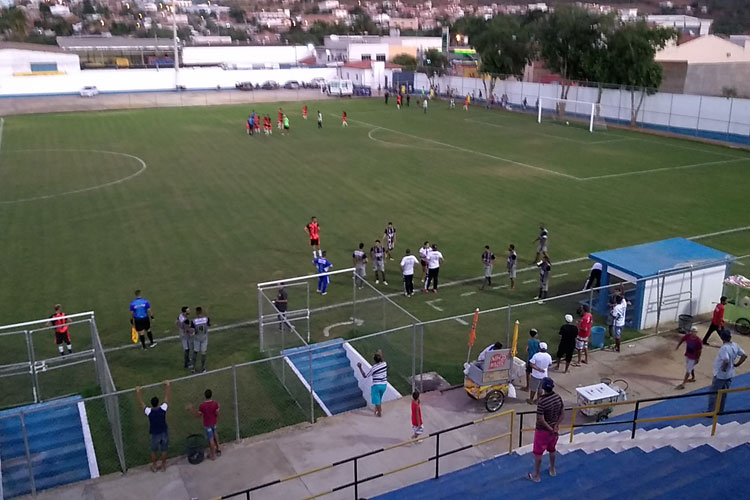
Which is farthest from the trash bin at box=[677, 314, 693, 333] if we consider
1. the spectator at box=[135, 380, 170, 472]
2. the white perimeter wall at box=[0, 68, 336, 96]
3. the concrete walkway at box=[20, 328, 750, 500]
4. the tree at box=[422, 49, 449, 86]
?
the white perimeter wall at box=[0, 68, 336, 96]

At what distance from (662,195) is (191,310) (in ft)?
76.9

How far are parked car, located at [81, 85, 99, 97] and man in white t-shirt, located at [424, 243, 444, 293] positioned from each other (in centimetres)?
7021

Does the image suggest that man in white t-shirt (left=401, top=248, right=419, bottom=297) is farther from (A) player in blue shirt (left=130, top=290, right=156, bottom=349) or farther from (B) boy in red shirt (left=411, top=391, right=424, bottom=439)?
(B) boy in red shirt (left=411, top=391, right=424, bottom=439)

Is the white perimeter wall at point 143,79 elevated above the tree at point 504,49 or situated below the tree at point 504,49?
below

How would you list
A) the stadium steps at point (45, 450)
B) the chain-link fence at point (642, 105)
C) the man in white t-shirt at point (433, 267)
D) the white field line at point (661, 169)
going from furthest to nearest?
the chain-link fence at point (642, 105) < the white field line at point (661, 169) < the man in white t-shirt at point (433, 267) < the stadium steps at point (45, 450)

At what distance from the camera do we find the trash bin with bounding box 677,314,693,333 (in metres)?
17.6

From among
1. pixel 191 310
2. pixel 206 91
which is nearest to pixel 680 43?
pixel 206 91

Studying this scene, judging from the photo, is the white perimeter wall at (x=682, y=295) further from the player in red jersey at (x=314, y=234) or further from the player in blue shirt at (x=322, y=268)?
the player in red jersey at (x=314, y=234)

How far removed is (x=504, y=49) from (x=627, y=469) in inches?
2559

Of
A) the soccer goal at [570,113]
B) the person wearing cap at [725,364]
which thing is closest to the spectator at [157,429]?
the person wearing cap at [725,364]

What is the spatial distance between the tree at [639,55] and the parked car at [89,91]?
56922 mm

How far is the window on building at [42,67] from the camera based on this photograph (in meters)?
80.9

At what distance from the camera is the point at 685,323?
17.7 metres

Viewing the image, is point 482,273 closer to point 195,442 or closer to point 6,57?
point 195,442
